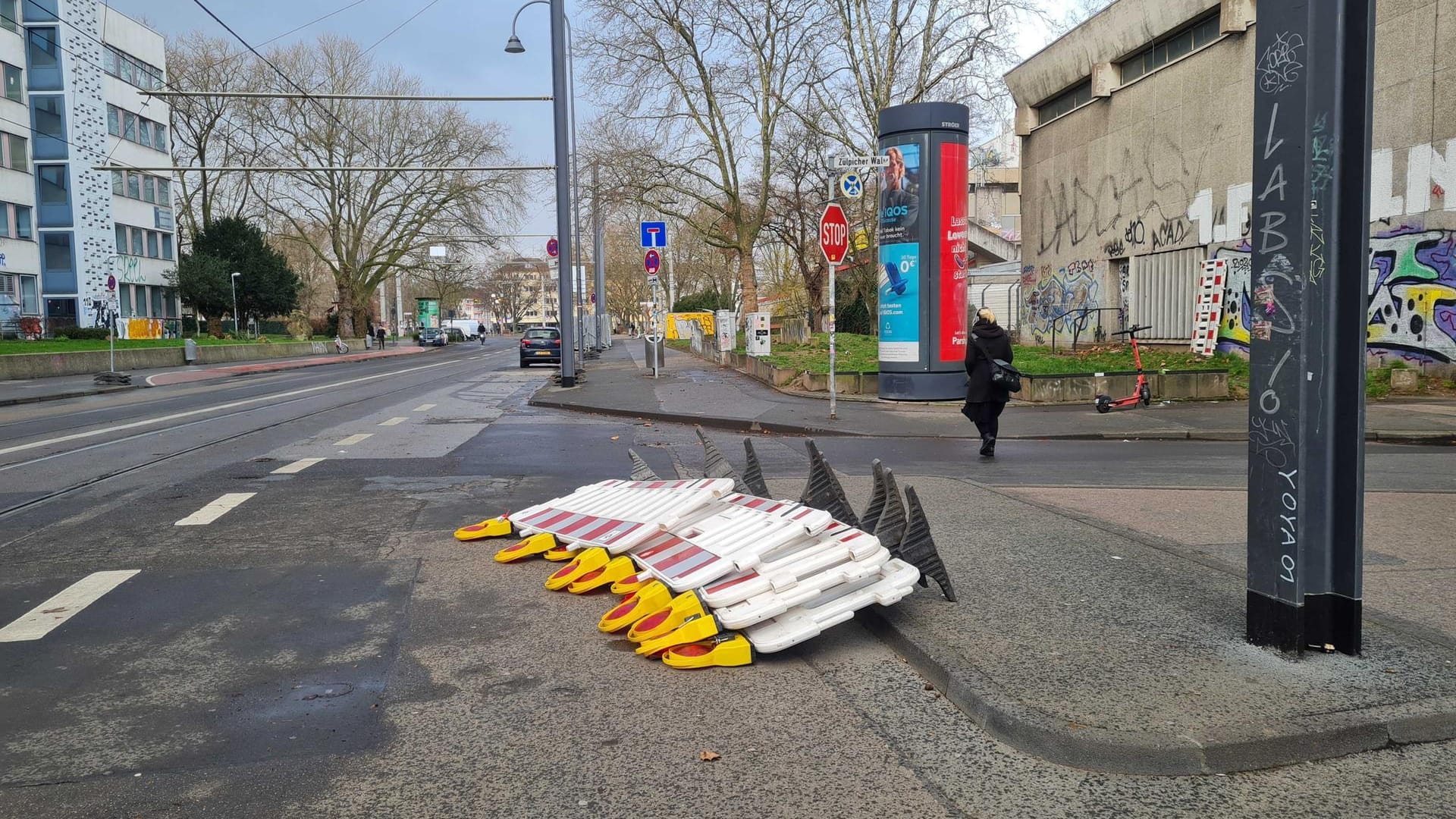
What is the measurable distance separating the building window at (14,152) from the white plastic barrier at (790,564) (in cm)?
5266

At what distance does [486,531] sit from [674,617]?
2.94 m

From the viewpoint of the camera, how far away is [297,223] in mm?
62000

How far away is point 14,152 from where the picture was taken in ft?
153

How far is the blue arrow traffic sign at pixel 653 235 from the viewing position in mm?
25125

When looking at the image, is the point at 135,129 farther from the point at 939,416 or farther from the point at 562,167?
the point at 939,416

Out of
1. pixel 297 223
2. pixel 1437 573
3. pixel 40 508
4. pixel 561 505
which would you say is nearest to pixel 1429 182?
pixel 1437 573

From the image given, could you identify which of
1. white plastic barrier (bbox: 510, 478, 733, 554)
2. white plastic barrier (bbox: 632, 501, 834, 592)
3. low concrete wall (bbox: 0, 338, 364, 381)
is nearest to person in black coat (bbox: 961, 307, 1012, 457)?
white plastic barrier (bbox: 510, 478, 733, 554)

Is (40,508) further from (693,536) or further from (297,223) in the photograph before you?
(297,223)

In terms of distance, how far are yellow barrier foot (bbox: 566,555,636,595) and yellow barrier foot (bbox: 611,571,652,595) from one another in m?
0.12

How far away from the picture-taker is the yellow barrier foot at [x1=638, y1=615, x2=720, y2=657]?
4.77 meters

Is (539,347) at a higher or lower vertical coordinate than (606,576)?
higher

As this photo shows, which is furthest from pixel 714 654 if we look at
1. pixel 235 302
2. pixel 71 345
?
pixel 235 302

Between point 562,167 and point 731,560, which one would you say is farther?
point 562,167

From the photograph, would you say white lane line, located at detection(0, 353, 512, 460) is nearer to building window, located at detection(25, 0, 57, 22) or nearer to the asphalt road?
the asphalt road
